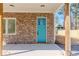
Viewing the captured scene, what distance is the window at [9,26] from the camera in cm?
2000

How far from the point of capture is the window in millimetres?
20000

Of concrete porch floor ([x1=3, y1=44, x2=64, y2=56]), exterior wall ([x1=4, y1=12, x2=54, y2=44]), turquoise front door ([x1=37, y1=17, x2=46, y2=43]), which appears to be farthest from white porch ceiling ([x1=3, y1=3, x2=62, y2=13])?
concrete porch floor ([x1=3, y1=44, x2=64, y2=56])

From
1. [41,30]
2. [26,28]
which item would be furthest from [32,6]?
[41,30]

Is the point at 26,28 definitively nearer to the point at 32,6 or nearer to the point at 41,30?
the point at 41,30

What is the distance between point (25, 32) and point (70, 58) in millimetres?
9673

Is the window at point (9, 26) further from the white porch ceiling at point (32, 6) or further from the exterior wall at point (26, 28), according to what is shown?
the white porch ceiling at point (32, 6)

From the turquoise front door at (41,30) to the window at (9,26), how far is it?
7.12 feet

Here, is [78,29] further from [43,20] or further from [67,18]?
[67,18]

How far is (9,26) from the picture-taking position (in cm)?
2012

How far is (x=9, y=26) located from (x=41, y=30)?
9.38ft

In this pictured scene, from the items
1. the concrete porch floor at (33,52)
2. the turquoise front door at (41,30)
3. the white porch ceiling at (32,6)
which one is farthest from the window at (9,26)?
the concrete porch floor at (33,52)

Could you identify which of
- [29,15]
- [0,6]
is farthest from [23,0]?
[29,15]

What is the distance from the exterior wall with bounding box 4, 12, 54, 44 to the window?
0.95 feet

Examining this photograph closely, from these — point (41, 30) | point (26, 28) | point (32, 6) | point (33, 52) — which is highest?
point (32, 6)
